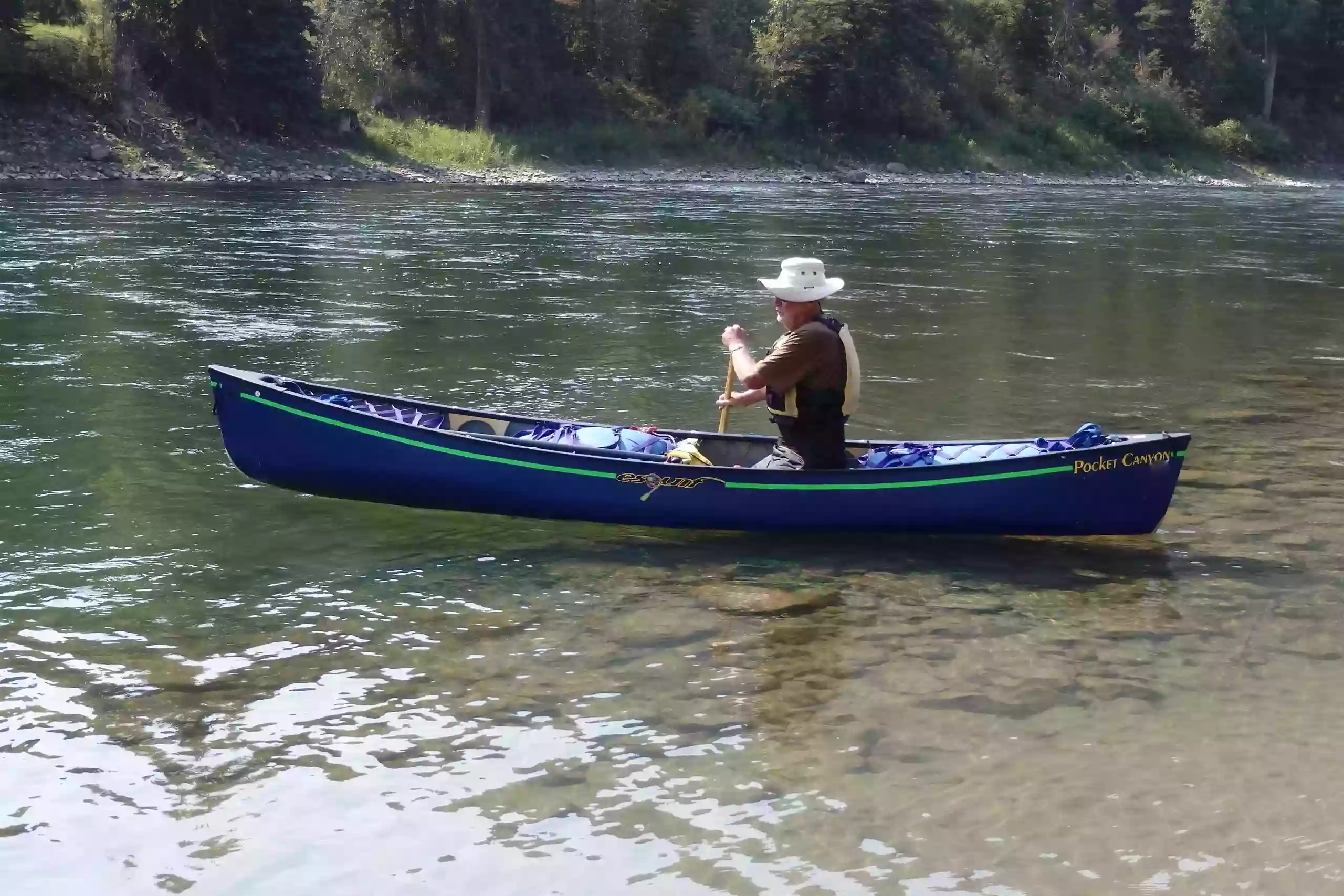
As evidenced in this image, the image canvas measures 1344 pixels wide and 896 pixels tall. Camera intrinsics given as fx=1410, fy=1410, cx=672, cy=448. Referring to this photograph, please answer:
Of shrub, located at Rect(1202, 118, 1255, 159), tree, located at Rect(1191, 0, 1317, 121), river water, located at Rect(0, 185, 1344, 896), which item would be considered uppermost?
tree, located at Rect(1191, 0, 1317, 121)

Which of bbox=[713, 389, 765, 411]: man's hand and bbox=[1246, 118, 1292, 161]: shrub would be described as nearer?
bbox=[713, 389, 765, 411]: man's hand

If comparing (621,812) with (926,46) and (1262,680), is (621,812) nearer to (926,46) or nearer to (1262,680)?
(1262,680)

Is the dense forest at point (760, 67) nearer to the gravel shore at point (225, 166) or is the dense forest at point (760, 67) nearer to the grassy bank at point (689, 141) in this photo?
the grassy bank at point (689, 141)

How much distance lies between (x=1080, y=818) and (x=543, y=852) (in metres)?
1.93

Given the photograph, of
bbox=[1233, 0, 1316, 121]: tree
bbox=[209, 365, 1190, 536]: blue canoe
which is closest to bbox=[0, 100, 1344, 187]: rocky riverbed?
bbox=[1233, 0, 1316, 121]: tree

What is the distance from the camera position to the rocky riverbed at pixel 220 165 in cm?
3678

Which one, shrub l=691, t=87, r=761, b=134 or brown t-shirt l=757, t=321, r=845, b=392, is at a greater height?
shrub l=691, t=87, r=761, b=134

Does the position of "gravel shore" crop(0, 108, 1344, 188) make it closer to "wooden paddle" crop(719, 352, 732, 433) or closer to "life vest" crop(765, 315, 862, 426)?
"wooden paddle" crop(719, 352, 732, 433)

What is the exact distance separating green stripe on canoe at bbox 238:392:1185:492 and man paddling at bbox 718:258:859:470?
4.4 inches

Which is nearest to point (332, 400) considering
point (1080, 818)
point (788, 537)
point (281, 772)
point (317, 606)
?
point (317, 606)

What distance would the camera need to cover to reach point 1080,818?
16.6 feet

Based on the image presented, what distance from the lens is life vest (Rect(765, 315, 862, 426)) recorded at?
7.79m

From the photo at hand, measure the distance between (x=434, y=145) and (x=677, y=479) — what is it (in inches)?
1553

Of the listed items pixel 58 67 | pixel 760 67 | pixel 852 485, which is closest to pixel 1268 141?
pixel 760 67
